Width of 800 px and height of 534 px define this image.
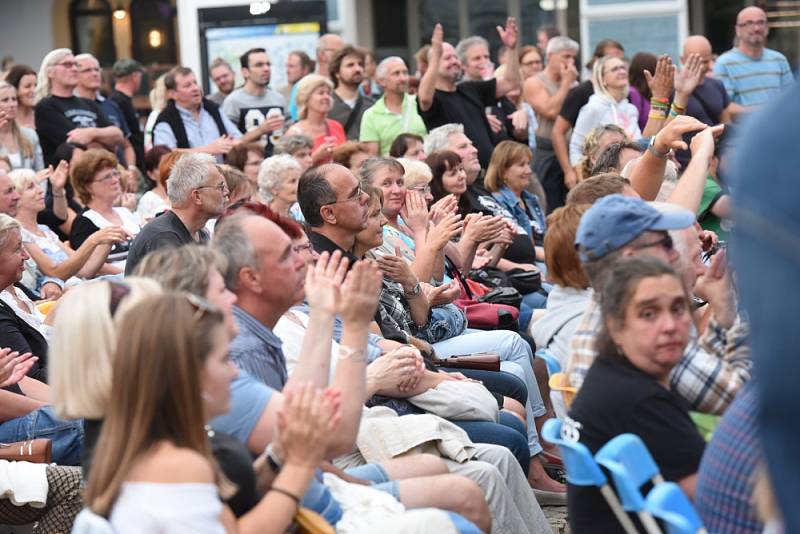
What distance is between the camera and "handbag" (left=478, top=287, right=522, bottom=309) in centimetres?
754

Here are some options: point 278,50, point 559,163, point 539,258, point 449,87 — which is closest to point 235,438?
point 539,258

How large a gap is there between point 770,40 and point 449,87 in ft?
41.8

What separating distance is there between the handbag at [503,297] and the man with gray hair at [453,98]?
2707 millimetres

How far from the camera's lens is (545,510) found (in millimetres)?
5820

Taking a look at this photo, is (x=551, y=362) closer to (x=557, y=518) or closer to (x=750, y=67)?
(x=557, y=518)

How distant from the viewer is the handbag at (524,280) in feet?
27.0

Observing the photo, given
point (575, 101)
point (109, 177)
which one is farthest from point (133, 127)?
point (575, 101)

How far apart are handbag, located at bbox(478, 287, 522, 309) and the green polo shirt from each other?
8.97 feet

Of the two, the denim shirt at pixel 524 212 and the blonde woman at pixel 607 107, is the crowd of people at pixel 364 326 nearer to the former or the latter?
the denim shirt at pixel 524 212

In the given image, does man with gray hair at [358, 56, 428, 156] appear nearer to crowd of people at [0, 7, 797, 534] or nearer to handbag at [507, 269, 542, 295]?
crowd of people at [0, 7, 797, 534]

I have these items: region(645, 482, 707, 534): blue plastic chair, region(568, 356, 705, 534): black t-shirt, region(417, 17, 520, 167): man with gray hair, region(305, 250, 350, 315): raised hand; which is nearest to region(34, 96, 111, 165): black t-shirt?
region(417, 17, 520, 167): man with gray hair

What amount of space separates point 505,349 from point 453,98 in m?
4.14

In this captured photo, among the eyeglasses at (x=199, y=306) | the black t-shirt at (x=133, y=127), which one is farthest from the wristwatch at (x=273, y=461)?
the black t-shirt at (x=133, y=127)

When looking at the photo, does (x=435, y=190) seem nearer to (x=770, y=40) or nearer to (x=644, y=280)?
(x=644, y=280)
